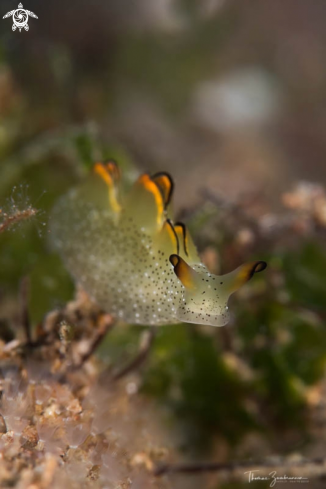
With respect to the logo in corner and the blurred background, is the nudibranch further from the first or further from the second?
the logo in corner

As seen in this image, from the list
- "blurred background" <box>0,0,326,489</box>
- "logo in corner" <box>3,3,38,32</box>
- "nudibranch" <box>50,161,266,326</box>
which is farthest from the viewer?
"logo in corner" <box>3,3,38,32</box>

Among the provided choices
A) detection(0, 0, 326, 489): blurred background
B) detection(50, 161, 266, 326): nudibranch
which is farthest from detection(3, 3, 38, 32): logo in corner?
detection(50, 161, 266, 326): nudibranch

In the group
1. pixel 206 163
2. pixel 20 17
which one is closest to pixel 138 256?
pixel 206 163

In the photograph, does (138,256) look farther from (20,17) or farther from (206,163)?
(20,17)

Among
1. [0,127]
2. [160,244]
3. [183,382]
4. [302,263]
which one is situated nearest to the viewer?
[160,244]

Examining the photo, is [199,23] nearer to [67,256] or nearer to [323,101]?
[323,101]

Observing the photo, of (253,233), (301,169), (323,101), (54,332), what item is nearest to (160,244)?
(54,332)
